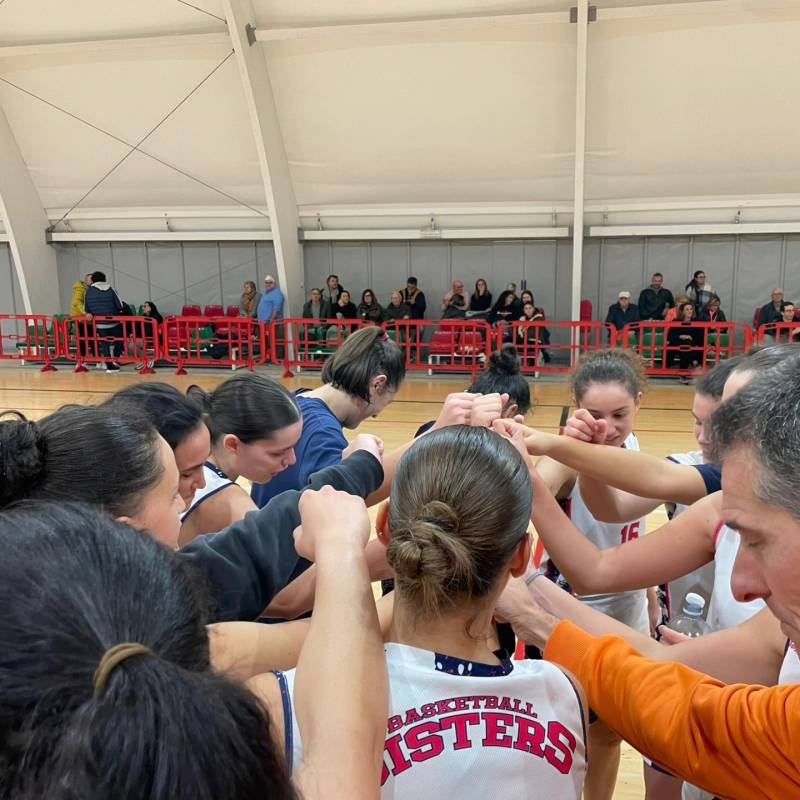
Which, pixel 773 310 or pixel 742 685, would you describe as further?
pixel 773 310

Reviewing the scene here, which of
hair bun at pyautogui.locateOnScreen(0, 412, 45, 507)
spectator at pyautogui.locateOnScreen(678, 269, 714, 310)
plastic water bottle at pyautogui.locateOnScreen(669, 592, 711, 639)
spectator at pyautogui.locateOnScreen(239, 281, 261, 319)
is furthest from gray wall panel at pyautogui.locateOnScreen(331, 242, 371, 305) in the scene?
hair bun at pyautogui.locateOnScreen(0, 412, 45, 507)

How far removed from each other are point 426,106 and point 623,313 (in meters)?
5.66

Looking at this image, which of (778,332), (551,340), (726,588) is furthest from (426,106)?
(726,588)

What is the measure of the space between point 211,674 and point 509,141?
13.2 meters

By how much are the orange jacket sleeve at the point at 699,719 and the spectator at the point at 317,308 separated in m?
13.0

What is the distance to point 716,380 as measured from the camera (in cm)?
243

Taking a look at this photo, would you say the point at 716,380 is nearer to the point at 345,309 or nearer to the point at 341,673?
the point at 341,673

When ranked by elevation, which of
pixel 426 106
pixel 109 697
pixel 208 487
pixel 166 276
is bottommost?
pixel 208 487

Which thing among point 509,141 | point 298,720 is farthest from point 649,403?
point 298,720

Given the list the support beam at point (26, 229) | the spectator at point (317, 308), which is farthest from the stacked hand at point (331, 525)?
the support beam at point (26, 229)

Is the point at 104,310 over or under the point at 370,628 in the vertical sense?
over

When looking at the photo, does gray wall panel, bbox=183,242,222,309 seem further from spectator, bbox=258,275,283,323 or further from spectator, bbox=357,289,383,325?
spectator, bbox=357,289,383,325

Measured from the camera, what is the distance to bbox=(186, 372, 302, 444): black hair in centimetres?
241

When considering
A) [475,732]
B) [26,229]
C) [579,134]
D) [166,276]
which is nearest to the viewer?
[475,732]
